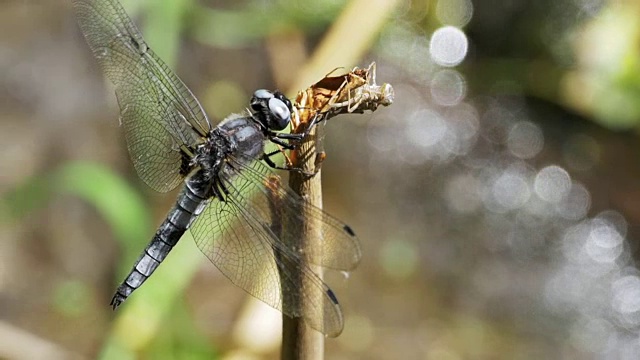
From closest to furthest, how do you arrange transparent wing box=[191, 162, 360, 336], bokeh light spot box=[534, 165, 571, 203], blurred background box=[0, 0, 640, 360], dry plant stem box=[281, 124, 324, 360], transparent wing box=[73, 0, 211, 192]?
dry plant stem box=[281, 124, 324, 360] < transparent wing box=[191, 162, 360, 336] < transparent wing box=[73, 0, 211, 192] < blurred background box=[0, 0, 640, 360] < bokeh light spot box=[534, 165, 571, 203]

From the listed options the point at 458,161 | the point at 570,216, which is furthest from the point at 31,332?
the point at 570,216

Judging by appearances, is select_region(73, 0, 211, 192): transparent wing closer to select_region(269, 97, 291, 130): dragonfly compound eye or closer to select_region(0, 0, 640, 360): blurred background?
select_region(269, 97, 291, 130): dragonfly compound eye

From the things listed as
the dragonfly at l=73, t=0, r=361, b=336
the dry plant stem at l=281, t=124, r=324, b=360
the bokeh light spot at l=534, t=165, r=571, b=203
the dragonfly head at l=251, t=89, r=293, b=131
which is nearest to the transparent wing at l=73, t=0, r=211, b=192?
the dragonfly at l=73, t=0, r=361, b=336

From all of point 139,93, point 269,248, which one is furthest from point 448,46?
point 269,248

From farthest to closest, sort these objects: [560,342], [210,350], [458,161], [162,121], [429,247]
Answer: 1. [458,161]
2. [429,247]
3. [560,342]
4. [210,350]
5. [162,121]

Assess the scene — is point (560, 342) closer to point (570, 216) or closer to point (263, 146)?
point (570, 216)

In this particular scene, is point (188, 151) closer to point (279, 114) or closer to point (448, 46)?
point (279, 114)
